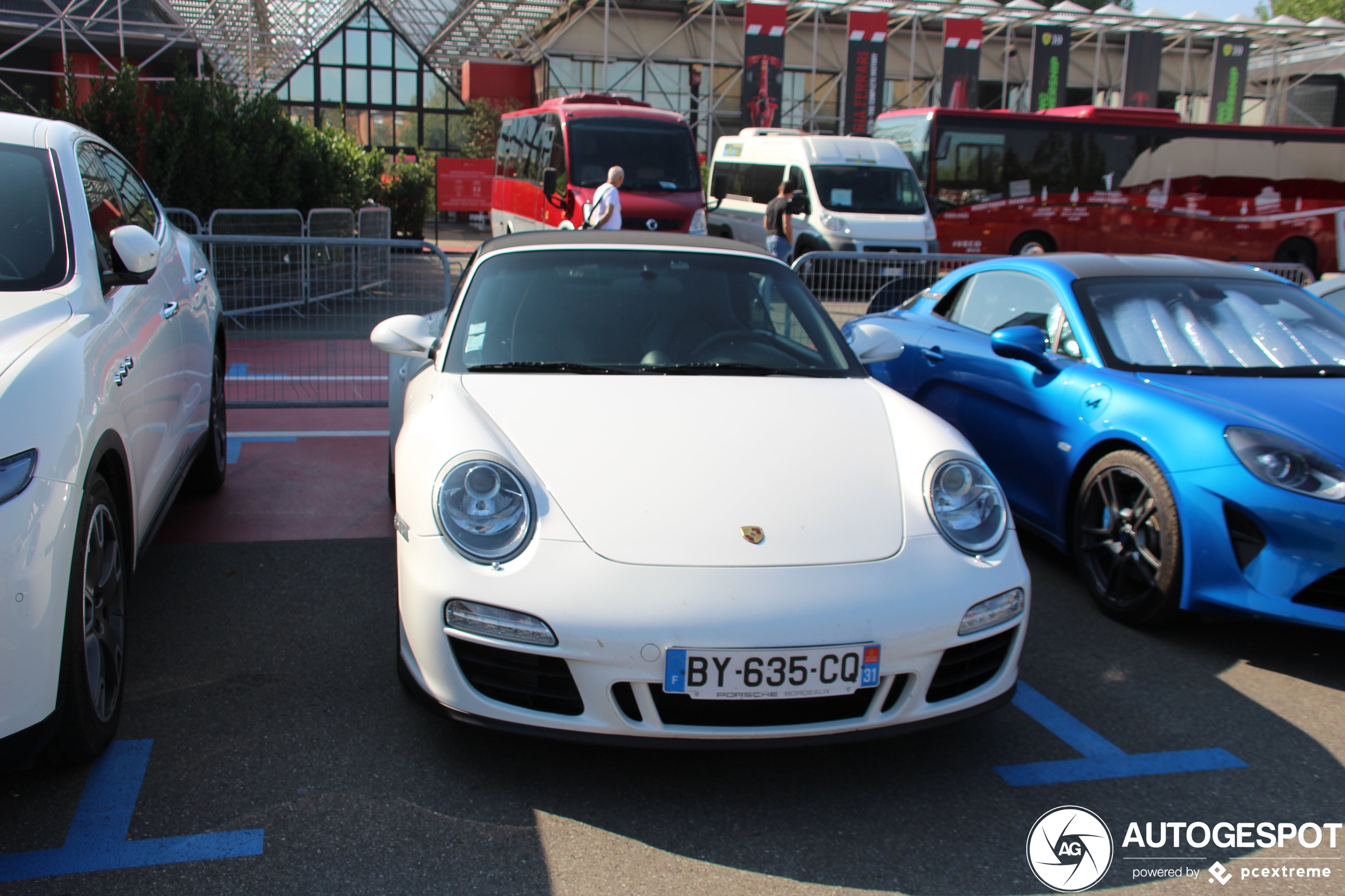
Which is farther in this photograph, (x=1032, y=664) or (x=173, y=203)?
(x=173, y=203)

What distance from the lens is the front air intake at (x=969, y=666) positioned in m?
2.68

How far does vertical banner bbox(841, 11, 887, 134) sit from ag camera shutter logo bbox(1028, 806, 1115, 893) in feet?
88.6

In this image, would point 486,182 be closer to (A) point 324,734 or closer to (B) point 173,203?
(B) point 173,203

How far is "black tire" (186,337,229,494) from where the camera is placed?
5.06m

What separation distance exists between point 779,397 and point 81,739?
6.90 ft

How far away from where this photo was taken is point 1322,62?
33469 mm

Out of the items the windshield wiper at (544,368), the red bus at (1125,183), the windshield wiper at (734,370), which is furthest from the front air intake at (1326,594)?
the red bus at (1125,183)

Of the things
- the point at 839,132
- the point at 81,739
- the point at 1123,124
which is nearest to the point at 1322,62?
the point at 839,132

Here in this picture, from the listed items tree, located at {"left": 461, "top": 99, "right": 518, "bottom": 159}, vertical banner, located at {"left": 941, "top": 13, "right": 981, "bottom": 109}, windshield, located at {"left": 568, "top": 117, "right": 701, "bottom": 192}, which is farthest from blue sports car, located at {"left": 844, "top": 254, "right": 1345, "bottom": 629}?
tree, located at {"left": 461, "top": 99, "right": 518, "bottom": 159}

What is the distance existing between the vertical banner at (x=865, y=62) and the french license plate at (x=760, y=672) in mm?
27093

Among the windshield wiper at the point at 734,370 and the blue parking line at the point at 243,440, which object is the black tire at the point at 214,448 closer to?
the blue parking line at the point at 243,440

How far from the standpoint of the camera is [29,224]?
10.9 feet

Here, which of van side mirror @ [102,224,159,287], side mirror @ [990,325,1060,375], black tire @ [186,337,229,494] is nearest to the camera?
van side mirror @ [102,224,159,287]

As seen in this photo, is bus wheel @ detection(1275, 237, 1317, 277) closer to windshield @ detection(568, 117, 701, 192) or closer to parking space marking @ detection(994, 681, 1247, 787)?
windshield @ detection(568, 117, 701, 192)
